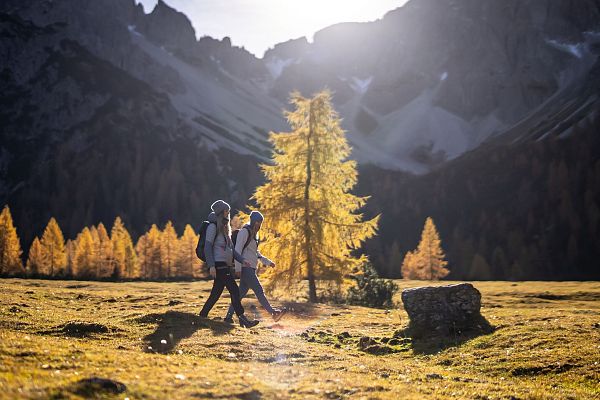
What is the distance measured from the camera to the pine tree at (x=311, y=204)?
3192 cm

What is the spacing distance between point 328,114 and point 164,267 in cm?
6601

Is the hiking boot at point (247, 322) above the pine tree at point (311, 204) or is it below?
below

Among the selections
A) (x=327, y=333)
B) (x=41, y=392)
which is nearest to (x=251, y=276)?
(x=327, y=333)

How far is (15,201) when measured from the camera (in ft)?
629

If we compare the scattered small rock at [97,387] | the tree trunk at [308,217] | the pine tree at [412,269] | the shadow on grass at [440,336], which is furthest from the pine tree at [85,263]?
the scattered small rock at [97,387]

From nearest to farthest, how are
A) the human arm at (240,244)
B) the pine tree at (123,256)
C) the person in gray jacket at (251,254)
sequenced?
the human arm at (240,244) → the person in gray jacket at (251,254) → the pine tree at (123,256)

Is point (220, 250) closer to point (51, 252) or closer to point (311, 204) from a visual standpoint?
point (311, 204)

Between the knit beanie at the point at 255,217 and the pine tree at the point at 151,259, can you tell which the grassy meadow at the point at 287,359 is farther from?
the pine tree at the point at 151,259

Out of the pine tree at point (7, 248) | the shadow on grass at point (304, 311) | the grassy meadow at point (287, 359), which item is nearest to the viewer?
the grassy meadow at point (287, 359)

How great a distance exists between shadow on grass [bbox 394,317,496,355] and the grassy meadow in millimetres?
106

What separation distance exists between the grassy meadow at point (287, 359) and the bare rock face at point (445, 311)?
2.82 feet

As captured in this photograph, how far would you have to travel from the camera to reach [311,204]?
1284 inches

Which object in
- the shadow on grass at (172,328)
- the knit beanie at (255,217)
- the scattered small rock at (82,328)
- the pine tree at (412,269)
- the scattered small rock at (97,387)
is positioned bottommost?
the pine tree at (412,269)

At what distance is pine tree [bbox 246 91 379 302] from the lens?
31922 millimetres
